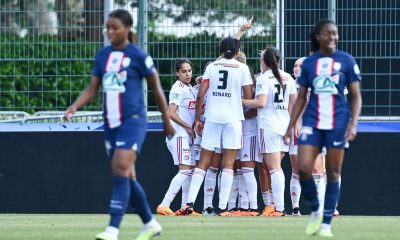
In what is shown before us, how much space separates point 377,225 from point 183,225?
193 centimetres

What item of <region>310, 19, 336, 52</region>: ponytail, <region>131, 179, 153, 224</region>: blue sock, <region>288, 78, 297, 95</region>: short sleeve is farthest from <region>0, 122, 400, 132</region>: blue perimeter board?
<region>131, 179, 153, 224</region>: blue sock

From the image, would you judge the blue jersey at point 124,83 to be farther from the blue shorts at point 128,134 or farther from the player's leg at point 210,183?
the player's leg at point 210,183

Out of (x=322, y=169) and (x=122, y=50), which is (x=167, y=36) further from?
(x=122, y=50)

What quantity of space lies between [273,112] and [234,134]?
55cm

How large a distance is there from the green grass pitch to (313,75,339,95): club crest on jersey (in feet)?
4.16

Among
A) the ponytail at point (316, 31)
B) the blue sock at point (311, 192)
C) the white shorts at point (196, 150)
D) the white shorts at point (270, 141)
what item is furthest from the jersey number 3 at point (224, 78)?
the blue sock at point (311, 192)

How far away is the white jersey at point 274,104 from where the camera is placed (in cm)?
1569

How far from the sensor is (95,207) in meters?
17.6

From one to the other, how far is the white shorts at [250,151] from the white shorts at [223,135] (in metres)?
0.33

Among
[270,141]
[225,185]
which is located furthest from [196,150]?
[270,141]

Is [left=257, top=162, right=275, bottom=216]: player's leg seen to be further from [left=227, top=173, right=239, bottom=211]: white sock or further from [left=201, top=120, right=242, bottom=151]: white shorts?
[left=201, top=120, right=242, bottom=151]: white shorts

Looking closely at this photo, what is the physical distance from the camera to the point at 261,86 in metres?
15.6

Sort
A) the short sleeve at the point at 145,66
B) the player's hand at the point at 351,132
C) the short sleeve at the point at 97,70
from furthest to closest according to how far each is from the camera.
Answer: the player's hand at the point at 351,132
the short sleeve at the point at 97,70
the short sleeve at the point at 145,66

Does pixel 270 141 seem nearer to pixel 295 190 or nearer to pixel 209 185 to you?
pixel 295 190
